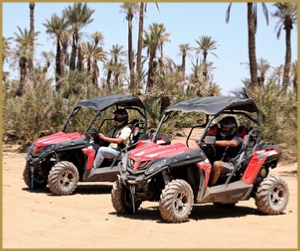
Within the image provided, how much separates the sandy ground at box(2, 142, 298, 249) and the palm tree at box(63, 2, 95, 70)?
35496 mm

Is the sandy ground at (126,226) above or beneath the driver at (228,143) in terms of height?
beneath

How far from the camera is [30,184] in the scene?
46.6 ft

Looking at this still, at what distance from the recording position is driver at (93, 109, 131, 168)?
44.7ft

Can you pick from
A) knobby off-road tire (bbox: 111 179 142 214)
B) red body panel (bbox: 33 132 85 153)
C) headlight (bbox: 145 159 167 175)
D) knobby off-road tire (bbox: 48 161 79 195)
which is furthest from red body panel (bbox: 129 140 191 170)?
red body panel (bbox: 33 132 85 153)

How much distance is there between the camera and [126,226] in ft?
31.8

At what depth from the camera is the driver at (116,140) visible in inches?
537

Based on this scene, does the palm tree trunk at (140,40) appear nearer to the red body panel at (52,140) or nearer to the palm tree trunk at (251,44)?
the palm tree trunk at (251,44)

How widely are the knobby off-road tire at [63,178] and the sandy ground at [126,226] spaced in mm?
A: 239

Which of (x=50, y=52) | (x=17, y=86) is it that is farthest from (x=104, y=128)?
(x=50, y=52)

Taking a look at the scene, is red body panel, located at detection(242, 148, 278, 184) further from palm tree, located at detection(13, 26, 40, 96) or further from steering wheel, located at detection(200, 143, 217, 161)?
palm tree, located at detection(13, 26, 40, 96)

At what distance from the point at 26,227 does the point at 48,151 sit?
13.7 ft

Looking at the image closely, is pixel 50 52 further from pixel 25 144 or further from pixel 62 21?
pixel 25 144

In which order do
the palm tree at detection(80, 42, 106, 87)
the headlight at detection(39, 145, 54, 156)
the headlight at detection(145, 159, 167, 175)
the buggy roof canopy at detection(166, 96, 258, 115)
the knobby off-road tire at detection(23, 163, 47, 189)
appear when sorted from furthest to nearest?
the palm tree at detection(80, 42, 106, 87), the knobby off-road tire at detection(23, 163, 47, 189), the headlight at detection(39, 145, 54, 156), the buggy roof canopy at detection(166, 96, 258, 115), the headlight at detection(145, 159, 167, 175)

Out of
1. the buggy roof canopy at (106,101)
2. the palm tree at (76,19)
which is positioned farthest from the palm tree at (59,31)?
the buggy roof canopy at (106,101)
